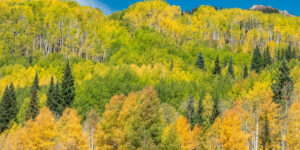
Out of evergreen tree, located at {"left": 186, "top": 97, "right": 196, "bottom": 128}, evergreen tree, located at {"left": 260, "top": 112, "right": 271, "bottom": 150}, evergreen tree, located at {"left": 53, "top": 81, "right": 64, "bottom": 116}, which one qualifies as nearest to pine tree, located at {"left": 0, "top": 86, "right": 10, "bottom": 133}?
evergreen tree, located at {"left": 53, "top": 81, "right": 64, "bottom": 116}

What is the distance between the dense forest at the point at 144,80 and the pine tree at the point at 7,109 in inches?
11.3

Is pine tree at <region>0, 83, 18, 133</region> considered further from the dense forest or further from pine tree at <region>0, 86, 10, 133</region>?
the dense forest

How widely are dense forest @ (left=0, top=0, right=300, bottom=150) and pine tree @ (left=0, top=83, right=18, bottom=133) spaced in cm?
29

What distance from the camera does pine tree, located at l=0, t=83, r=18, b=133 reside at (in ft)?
270

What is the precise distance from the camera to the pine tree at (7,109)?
82194 millimetres

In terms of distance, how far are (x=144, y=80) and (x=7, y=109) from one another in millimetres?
51584

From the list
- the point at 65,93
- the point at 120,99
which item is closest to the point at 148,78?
the point at 65,93

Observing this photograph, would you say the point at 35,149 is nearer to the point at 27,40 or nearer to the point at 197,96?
the point at 197,96

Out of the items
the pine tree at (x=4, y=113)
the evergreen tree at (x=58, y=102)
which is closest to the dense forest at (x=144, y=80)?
the pine tree at (x=4, y=113)

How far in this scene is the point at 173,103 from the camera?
10338 centimetres

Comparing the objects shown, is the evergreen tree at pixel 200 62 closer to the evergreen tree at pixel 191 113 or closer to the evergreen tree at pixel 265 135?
the evergreen tree at pixel 191 113

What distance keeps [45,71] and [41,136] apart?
279 ft

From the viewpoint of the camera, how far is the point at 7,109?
279 feet

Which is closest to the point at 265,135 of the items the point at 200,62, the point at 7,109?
the point at 7,109
